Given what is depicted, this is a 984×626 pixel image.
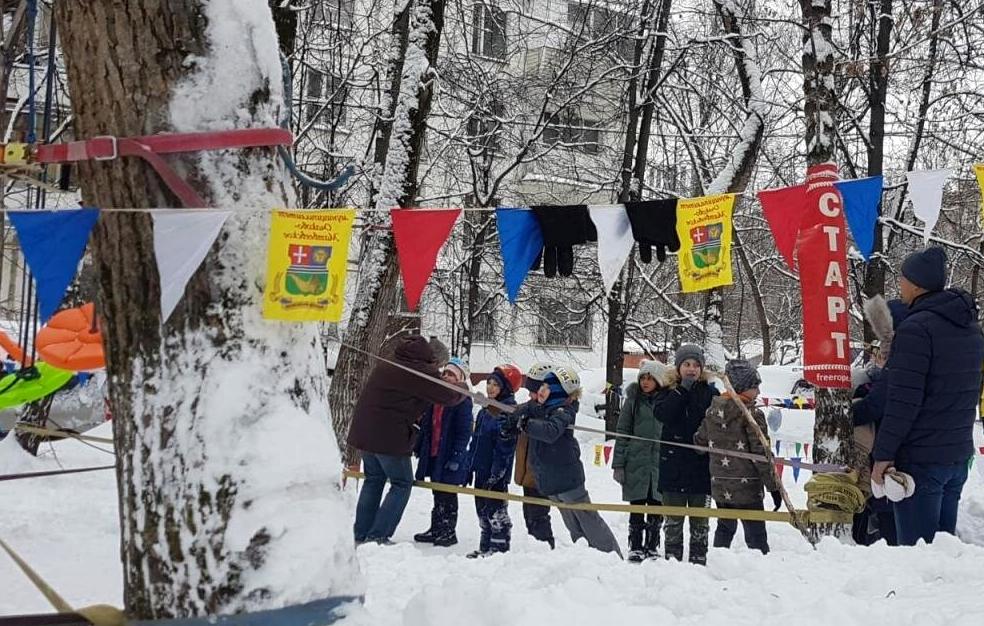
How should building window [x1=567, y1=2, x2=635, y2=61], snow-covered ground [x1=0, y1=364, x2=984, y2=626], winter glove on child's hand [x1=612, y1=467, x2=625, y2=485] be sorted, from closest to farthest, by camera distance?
snow-covered ground [x1=0, y1=364, x2=984, y2=626] → winter glove on child's hand [x1=612, y1=467, x2=625, y2=485] → building window [x1=567, y1=2, x2=635, y2=61]

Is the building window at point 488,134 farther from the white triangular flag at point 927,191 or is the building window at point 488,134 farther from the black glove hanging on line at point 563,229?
the white triangular flag at point 927,191

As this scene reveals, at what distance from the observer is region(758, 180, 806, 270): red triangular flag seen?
656cm

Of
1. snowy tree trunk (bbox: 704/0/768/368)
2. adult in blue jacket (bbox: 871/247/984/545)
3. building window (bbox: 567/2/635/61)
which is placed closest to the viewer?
adult in blue jacket (bbox: 871/247/984/545)

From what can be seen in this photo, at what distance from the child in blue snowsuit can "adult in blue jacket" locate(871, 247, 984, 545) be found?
2964mm

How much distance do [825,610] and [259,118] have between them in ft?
8.25

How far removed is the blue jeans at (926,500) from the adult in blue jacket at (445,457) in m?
3.74

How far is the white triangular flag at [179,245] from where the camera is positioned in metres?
2.85

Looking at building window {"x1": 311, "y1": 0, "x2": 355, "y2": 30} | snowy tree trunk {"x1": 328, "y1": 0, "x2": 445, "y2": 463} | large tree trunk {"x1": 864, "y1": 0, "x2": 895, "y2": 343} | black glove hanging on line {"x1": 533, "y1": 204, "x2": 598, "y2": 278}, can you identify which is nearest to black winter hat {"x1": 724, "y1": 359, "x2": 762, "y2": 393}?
black glove hanging on line {"x1": 533, "y1": 204, "x2": 598, "y2": 278}

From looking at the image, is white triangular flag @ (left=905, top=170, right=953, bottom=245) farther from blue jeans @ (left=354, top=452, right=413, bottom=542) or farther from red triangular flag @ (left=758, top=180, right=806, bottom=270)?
blue jeans @ (left=354, top=452, right=413, bottom=542)

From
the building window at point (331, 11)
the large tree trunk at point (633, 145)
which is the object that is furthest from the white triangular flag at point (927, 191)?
the large tree trunk at point (633, 145)

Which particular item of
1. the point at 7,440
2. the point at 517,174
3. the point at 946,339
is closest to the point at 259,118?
the point at 946,339

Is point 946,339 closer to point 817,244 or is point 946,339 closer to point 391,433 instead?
point 817,244

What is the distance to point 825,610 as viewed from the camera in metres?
3.34

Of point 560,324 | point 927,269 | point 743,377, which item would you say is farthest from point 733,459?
point 560,324
